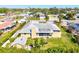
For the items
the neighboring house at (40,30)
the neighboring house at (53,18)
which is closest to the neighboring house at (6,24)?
the neighboring house at (40,30)

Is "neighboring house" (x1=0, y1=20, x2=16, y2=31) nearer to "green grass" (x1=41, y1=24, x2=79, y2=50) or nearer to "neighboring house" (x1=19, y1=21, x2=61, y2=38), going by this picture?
"neighboring house" (x1=19, y1=21, x2=61, y2=38)

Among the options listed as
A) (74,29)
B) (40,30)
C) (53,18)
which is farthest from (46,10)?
(74,29)

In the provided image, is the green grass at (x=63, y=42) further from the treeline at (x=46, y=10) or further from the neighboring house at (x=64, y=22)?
the treeline at (x=46, y=10)

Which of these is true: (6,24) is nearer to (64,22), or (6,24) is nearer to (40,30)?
(40,30)

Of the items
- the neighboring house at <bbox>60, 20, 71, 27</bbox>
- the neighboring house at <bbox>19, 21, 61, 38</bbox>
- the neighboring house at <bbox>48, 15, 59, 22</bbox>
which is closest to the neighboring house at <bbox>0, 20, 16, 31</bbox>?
the neighboring house at <bbox>19, 21, 61, 38</bbox>

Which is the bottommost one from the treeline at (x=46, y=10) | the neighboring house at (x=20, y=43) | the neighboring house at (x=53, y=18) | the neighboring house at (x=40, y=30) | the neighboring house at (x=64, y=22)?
the neighboring house at (x=20, y=43)

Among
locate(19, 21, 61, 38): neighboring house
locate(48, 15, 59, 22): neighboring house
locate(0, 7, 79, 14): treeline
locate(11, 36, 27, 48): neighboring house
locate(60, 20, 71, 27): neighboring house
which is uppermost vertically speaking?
locate(0, 7, 79, 14): treeline
